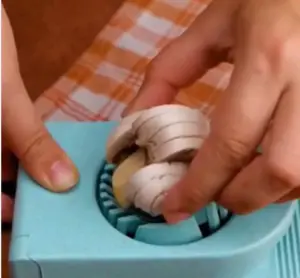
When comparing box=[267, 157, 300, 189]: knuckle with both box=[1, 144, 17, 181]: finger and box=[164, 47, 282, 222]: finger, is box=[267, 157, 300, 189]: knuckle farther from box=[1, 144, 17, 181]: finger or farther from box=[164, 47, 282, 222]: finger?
box=[1, 144, 17, 181]: finger

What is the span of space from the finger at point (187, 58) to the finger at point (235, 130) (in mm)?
80

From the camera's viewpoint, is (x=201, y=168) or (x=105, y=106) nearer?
(x=201, y=168)

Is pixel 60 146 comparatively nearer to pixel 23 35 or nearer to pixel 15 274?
pixel 15 274

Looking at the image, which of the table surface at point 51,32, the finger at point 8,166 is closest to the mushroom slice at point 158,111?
the finger at point 8,166

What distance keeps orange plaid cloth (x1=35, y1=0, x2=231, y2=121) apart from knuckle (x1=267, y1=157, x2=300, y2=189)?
0.24m

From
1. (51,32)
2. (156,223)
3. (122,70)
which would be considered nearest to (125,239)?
(156,223)

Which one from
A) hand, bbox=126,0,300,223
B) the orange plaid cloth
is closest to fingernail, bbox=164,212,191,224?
hand, bbox=126,0,300,223

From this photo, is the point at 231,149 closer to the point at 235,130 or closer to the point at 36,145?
the point at 235,130

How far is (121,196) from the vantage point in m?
0.43

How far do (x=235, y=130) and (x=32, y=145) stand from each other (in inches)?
6.2

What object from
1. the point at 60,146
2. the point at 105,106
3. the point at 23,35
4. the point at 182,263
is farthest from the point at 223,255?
the point at 23,35

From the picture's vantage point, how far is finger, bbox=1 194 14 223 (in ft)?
1.69

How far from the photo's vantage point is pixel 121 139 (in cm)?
43

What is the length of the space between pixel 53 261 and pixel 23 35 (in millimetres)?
421
